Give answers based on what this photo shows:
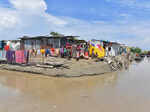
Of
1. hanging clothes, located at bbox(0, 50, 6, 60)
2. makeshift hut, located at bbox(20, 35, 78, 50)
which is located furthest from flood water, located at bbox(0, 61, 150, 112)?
makeshift hut, located at bbox(20, 35, 78, 50)

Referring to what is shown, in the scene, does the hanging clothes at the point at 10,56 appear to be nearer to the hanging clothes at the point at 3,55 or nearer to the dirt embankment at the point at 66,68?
the hanging clothes at the point at 3,55

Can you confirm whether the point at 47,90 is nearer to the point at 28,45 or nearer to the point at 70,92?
the point at 70,92

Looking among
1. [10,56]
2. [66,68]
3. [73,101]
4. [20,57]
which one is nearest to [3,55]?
[10,56]

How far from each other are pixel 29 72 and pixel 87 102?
7623 millimetres

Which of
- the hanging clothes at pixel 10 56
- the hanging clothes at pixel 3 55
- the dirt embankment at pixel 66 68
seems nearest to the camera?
the dirt embankment at pixel 66 68

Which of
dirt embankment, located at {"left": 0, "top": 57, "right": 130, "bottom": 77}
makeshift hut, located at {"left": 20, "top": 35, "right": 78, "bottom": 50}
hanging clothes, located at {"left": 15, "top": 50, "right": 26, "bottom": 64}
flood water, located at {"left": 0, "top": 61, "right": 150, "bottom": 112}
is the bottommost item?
flood water, located at {"left": 0, "top": 61, "right": 150, "bottom": 112}

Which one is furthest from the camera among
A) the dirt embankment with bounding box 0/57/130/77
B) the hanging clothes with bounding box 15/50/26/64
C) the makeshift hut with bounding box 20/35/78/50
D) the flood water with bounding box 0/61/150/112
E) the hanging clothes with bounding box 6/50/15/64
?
the makeshift hut with bounding box 20/35/78/50

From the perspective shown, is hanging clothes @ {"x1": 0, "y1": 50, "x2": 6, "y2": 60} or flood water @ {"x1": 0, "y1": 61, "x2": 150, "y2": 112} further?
hanging clothes @ {"x1": 0, "y1": 50, "x2": 6, "y2": 60}

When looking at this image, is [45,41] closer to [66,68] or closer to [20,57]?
[20,57]

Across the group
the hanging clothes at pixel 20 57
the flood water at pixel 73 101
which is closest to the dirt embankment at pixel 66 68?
the hanging clothes at pixel 20 57

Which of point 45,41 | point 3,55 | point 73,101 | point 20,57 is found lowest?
point 73,101

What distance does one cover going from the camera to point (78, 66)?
411 inches

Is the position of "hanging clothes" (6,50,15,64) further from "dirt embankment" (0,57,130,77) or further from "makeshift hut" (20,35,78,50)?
"makeshift hut" (20,35,78,50)

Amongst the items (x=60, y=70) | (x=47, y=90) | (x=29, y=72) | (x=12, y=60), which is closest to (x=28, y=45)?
(x=12, y=60)
